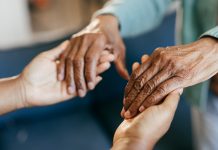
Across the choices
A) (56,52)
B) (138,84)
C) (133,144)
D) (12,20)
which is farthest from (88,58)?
(12,20)

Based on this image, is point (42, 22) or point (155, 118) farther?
point (42, 22)

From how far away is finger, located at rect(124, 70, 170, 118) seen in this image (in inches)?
28.2

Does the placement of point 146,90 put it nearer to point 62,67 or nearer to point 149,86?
point 149,86

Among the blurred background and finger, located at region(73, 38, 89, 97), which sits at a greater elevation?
finger, located at region(73, 38, 89, 97)

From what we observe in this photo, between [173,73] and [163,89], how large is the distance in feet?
0.14

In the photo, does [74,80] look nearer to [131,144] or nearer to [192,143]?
[131,144]

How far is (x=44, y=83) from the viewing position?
0.96 m

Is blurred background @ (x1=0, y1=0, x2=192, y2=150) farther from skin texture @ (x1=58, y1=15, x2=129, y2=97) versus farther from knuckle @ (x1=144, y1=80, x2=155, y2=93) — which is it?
knuckle @ (x1=144, y1=80, x2=155, y2=93)

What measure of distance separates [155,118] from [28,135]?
946 mm

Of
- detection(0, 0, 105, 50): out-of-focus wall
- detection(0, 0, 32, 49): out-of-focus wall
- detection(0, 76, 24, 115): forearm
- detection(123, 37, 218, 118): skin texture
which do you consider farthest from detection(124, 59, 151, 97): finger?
detection(0, 0, 105, 50): out-of-focus wall

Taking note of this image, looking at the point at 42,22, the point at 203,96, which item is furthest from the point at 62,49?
the point at 42,22

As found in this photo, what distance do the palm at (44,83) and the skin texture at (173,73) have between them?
28cm

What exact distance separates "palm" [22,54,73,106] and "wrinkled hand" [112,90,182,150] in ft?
1.00

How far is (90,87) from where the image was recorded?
924 mm
